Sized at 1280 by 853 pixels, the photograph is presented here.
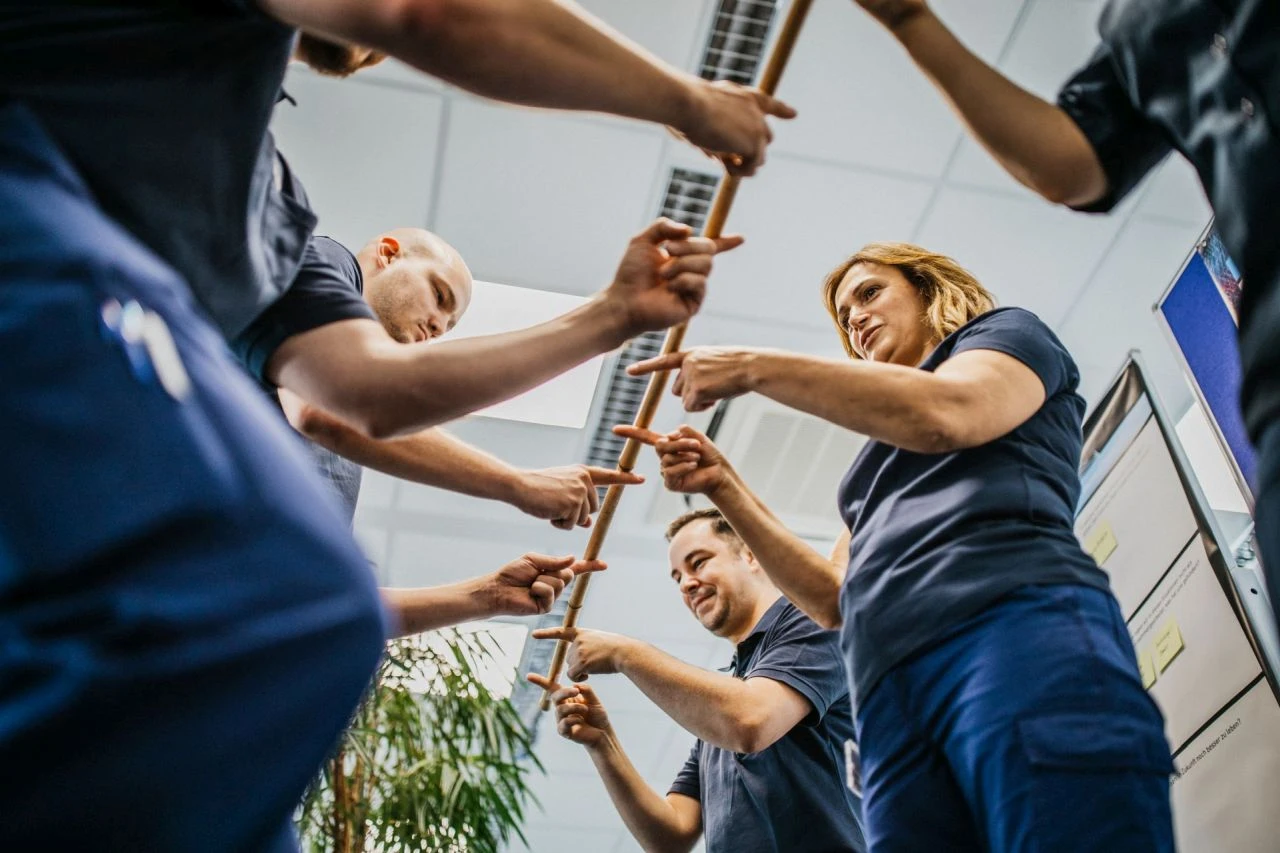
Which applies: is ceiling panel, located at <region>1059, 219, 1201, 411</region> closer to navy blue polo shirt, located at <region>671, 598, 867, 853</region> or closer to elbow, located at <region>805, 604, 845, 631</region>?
navy blue polo shirt, located at <region>671, 598, 867, 853</region>

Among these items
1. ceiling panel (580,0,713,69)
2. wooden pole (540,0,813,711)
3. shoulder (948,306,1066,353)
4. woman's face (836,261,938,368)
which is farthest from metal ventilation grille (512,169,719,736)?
shoulder (948,306,1066,353)

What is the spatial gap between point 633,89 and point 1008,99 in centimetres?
52

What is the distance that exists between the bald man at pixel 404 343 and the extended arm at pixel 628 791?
727 millimetres

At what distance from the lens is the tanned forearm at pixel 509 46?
0.90 m

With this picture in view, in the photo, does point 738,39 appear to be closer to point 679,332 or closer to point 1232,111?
point 679,332

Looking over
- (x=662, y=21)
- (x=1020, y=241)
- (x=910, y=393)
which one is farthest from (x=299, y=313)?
(x=1020, y=241)

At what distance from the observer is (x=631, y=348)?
11.5ft

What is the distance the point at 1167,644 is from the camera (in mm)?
2301

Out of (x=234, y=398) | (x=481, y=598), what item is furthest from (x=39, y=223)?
(x=481, y=598)

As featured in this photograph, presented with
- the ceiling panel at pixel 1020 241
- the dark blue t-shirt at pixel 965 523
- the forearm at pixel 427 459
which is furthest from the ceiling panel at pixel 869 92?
the forearm at pixel 427 459

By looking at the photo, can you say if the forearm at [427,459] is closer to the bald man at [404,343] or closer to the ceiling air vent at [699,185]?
the bald man at [404,343]

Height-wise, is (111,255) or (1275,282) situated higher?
(1275,282)

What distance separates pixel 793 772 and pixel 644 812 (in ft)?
1.59

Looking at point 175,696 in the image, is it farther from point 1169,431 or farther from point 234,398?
point 1169,431
